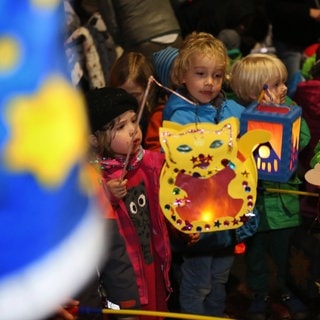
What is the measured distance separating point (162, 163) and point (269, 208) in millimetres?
534

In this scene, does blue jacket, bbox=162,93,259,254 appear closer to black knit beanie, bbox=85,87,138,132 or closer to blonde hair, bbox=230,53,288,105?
blonde hair, bbox=230,53,288,105

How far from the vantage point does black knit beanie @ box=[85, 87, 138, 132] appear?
1.73 metres

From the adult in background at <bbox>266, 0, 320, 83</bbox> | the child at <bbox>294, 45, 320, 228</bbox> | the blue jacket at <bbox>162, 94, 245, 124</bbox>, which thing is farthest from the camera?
the adult in background at <bbox>266, 0, 320, 83</bbox>

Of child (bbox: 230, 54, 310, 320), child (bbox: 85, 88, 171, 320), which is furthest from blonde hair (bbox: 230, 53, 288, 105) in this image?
child (bbox: 85, 88, 171, 320)

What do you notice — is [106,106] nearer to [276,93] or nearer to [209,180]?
[209,180]

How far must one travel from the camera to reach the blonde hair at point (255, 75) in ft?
7.07

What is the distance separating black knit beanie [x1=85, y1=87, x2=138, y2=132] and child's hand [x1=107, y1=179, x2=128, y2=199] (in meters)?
0.16

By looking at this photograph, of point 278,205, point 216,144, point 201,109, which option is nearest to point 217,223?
point 216,144

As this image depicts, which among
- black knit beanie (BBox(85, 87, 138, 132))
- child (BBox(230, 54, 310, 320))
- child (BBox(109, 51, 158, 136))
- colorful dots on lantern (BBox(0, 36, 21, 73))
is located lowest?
child (BBox(230, 54, 310, 320))

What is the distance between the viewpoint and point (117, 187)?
5.51 feet

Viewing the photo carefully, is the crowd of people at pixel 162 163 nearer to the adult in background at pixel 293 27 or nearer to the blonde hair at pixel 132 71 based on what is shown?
the blonde hair at pixel 132 71

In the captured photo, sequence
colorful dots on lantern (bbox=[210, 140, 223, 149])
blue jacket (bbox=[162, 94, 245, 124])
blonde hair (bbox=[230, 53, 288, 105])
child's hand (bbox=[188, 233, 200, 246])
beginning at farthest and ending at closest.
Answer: blonde hair (bbox=[230, 53, 288, 105]), blue jacket (bbox=[162, 94, 245, 124]), child's hand (bbox=[188, 233, 200, 246]), colorful dots on lantern (bbox=[210, 140, 223, 149])

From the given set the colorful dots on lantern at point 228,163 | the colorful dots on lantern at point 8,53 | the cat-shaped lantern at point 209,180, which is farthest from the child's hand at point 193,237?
the colorful dots on lantern at point 8,53

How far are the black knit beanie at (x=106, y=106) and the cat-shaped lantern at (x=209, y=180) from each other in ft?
0.45
